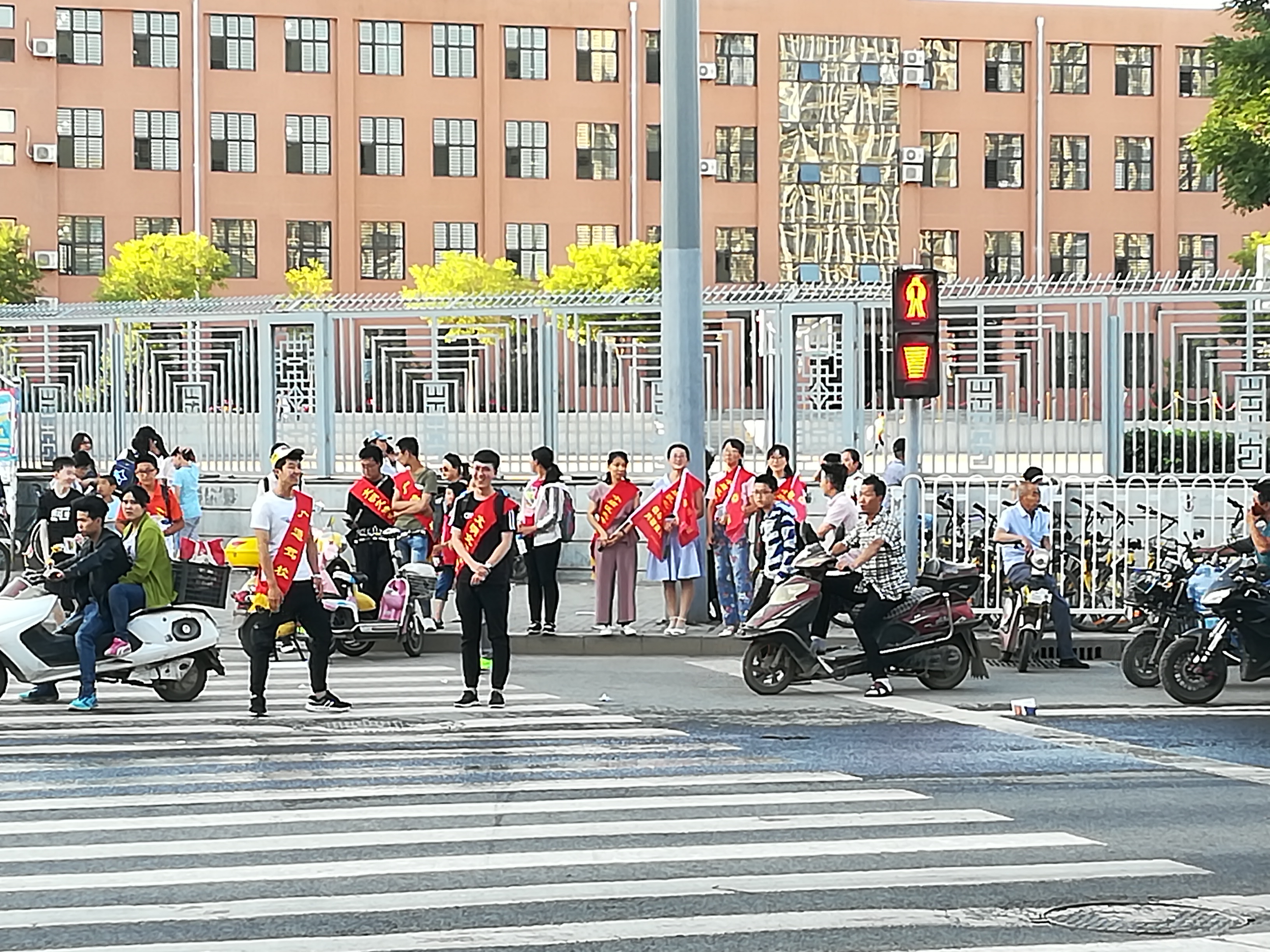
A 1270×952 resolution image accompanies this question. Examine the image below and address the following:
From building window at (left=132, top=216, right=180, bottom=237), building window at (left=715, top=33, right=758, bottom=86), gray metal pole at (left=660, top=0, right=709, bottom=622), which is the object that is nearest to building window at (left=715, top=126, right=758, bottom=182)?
building window at (left=715, top=33, right=758, bottom=86)

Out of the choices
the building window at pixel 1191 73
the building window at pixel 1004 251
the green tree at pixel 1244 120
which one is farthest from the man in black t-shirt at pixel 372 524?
the building window at pixel 1191 73

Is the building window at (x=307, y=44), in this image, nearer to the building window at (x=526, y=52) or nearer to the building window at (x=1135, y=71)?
the building window at (x=526, y=52)

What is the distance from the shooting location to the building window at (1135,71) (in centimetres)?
6819

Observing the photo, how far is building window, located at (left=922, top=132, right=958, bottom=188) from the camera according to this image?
6769 centimetres

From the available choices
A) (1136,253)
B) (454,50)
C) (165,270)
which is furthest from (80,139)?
(1136,253)

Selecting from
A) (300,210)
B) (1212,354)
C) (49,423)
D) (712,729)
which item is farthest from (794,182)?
(712,729)

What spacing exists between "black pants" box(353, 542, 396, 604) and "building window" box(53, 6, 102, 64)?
46048 mm

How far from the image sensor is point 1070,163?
224ft

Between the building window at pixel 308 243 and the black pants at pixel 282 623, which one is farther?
the building window at pixel 308 243

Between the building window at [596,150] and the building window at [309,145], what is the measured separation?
7793 millimetres

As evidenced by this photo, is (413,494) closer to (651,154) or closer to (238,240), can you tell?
(238,240)

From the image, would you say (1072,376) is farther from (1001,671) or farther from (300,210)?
(300,210)

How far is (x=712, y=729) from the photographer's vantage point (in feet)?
44.0

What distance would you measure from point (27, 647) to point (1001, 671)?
8.03 meters
